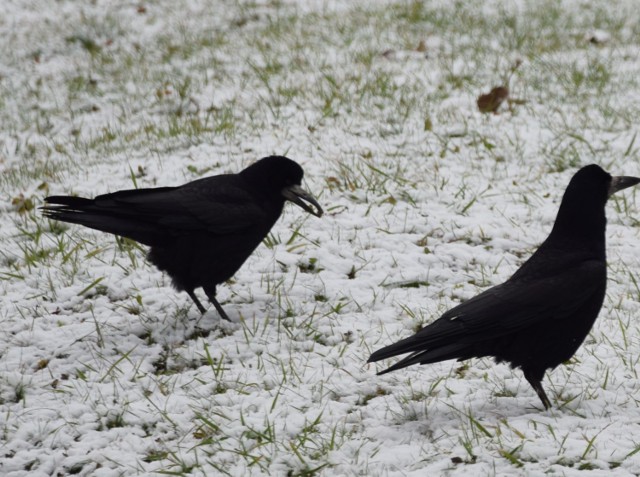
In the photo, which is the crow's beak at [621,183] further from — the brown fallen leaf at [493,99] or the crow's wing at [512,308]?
the brown fallen leaf at [493,99]

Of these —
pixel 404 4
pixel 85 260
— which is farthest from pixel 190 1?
pixel 85 260

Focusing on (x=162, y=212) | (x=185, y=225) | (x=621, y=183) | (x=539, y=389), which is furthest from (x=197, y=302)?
(x=621, y=183)

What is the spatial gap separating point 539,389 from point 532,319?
0.34 meters

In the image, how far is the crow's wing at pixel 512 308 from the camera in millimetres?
3783

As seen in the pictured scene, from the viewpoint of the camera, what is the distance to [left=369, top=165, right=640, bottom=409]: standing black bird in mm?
3783

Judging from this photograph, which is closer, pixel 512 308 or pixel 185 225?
pixel 512 308

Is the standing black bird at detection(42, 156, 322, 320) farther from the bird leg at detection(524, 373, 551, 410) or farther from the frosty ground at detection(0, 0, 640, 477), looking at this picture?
the bird leg at detection(524, 373, 551, 410)

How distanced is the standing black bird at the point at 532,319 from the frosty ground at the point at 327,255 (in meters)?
0.28

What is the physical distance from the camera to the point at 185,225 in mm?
5012

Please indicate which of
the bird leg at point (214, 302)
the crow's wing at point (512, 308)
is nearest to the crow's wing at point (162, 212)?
the bird leg at point (214, 302)

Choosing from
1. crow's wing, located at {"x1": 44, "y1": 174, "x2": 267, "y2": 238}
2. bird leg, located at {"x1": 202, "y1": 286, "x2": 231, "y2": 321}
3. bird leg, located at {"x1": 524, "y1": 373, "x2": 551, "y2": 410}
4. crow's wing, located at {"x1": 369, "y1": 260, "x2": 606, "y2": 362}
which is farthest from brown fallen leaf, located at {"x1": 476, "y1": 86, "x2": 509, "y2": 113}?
bird leg, located at {"x1": 524, "y1": 373, "x2": 551, "y2": 410}

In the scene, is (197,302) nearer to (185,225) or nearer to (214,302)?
(214,302)

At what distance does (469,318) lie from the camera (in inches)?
151

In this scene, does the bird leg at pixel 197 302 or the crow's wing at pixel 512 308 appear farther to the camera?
the bird leg at pixel 197 302
